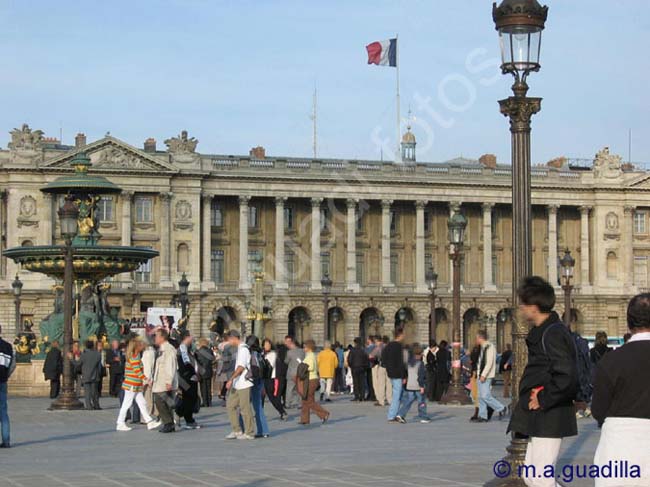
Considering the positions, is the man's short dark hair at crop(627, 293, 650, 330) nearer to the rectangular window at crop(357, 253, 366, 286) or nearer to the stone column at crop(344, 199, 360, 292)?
the stone column at crop(344, 199, 360, 292)

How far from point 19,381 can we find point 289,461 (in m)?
21.1

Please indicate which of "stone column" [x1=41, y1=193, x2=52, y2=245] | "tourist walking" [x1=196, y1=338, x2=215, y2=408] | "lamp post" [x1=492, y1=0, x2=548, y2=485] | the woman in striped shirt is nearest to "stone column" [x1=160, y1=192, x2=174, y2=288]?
"stone column" [x1=41, y1=193, x2=52, y2=245]

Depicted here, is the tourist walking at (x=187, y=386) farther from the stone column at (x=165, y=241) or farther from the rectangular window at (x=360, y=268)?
the rectangular window at (x=360, y=268)

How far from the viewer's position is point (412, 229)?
103125 millimetres

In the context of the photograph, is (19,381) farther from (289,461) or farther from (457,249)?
(289,461)

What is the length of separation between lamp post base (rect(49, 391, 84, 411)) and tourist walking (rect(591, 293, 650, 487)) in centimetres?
2211

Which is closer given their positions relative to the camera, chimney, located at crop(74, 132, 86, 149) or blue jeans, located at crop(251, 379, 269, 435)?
blue jeans, located at crop(251, 379, 269, 435)

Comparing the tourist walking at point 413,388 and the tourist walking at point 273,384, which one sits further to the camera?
the tourist walking at point 273,384

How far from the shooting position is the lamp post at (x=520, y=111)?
1417 centimetres

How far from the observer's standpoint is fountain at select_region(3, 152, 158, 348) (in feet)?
119

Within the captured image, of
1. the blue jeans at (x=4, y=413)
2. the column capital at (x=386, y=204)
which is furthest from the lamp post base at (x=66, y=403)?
the column capital at (x=386, y=204)

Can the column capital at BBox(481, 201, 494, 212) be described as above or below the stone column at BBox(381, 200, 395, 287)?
above

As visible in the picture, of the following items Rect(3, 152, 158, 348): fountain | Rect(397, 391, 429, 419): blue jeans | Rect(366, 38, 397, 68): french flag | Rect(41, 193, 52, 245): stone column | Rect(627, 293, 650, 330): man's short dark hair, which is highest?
Rect(366, 38, 397, 68): french flag

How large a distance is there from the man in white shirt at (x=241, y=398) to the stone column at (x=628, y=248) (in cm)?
8594
